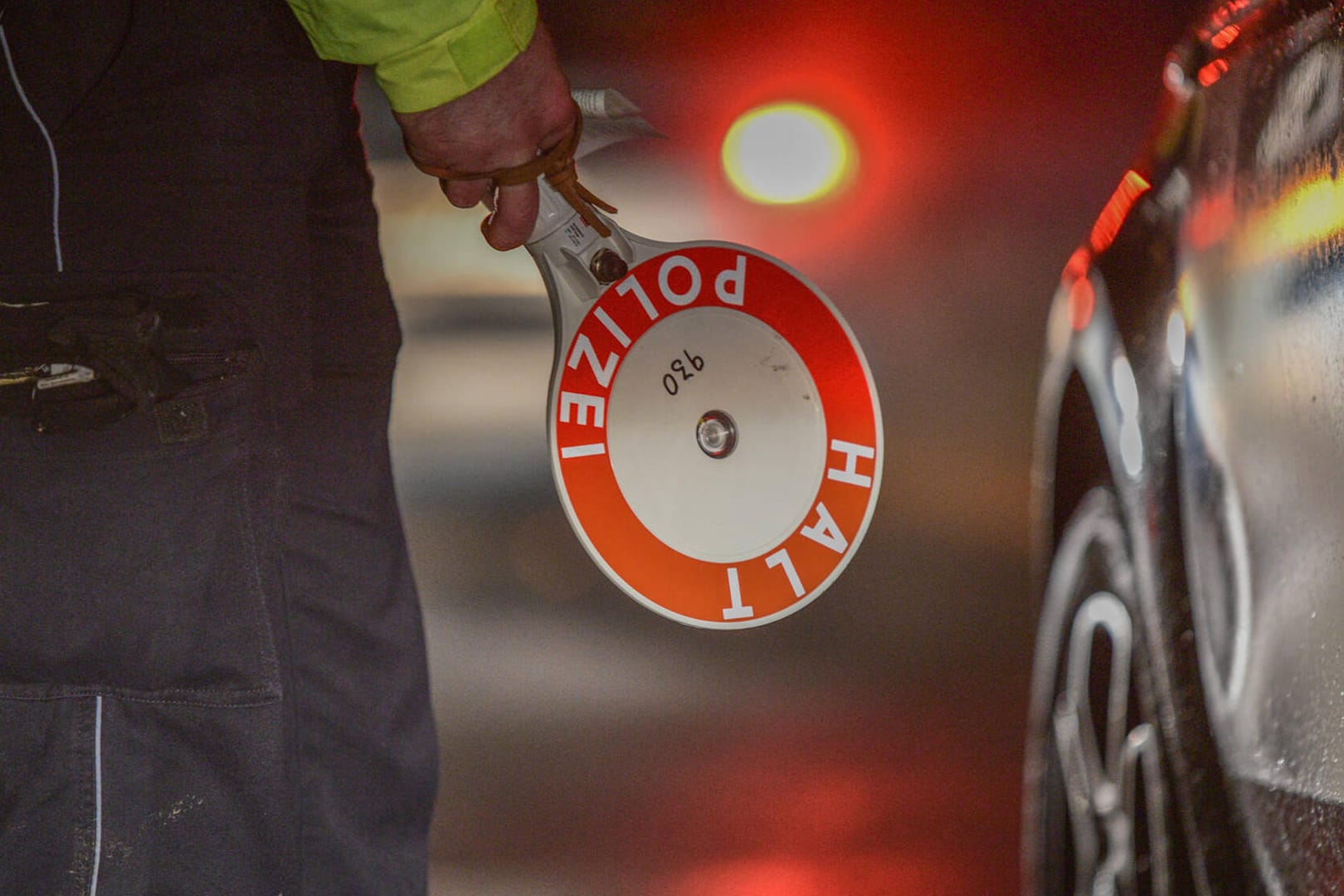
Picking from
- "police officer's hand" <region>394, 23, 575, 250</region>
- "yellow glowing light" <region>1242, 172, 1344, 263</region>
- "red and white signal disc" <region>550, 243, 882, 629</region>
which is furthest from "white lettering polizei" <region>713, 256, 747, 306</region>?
"yellow glowing light" <region>1242, 172, 1344, 263</region>

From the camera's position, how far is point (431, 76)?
2.59 feet

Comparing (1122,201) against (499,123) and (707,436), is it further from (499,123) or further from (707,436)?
(499,123)

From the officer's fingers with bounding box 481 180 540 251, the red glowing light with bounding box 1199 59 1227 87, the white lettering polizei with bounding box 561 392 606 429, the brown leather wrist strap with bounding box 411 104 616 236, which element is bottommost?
the white lettering polizei with bounding box 561 392 606 429

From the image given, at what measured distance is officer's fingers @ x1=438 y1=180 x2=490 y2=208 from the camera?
2.96ft

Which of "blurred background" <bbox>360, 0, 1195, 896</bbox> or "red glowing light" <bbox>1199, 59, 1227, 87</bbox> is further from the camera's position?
"red glowing light" <bbox>1199, 59, 1227, 87</bbox>

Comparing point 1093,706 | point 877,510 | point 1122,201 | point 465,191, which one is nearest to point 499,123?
point 465,191

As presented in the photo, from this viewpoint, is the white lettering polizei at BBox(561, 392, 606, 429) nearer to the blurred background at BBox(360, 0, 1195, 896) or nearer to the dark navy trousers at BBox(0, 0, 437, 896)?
the blurred background at BBox(360, 0, 1195, 896)

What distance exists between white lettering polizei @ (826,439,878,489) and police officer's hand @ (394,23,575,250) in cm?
38

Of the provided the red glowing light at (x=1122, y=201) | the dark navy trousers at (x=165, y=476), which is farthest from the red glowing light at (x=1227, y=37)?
the dark navy trousers at (x=165, y=476)

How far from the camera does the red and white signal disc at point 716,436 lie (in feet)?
3.51

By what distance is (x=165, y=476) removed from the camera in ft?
2.77

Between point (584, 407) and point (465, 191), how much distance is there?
0.23 meters

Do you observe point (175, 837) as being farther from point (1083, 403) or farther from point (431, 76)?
point (1083, 403)

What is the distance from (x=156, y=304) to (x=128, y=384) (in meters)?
0.06
